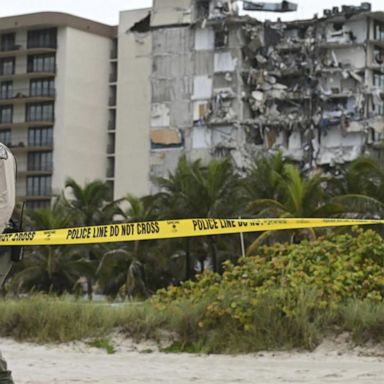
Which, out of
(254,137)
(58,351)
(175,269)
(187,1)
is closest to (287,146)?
(254,137)

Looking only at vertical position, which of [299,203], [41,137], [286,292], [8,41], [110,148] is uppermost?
[8,41]

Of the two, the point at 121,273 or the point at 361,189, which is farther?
the point at 121,273

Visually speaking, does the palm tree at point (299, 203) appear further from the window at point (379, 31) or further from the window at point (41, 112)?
the window at point (41, 112)

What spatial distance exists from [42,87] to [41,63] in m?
2.17

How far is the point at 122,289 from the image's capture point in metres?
37.9

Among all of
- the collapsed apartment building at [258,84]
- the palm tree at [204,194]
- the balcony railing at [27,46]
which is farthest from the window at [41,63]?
the palm tree at [204,194]

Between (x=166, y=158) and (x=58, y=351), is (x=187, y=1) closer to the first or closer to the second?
(x=166, y=158)

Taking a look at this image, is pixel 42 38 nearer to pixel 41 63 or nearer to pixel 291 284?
pixel 41 63

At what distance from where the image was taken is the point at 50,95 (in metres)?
76.9

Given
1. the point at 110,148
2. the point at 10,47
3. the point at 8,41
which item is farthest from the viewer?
the point at 110,148

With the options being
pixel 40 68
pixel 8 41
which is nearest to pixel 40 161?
pixel 40 68

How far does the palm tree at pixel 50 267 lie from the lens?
40.6 meters

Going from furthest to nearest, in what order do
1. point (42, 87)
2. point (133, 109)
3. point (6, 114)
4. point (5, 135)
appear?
1. point (5, 135)
2. point (6, 114)
3. point (42, 87)
4. point (133, 109)

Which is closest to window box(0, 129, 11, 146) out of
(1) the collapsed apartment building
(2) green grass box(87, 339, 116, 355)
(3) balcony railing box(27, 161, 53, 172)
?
(3) balcony railing box(27, 161, 53, 172)
